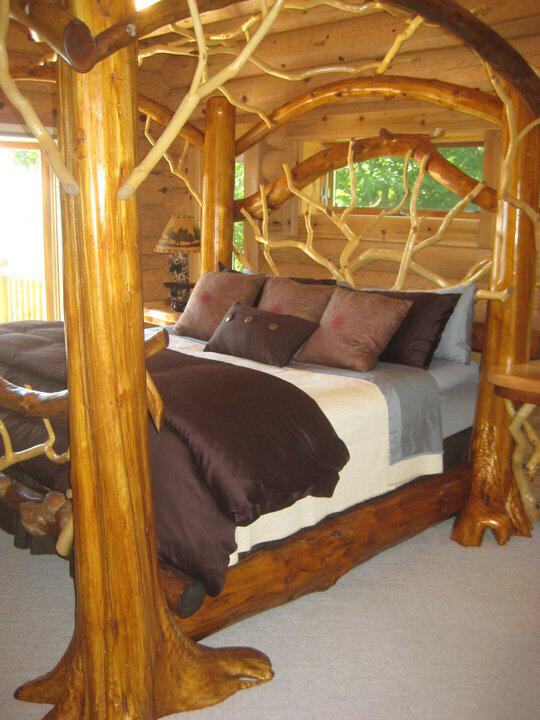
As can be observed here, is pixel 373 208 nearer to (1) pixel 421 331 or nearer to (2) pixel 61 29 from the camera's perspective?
(1) pixel 421 331

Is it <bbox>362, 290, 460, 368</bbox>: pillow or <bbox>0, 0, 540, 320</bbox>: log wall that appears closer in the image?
<bbox>362, 290, 460, 368</bbox>: pillow

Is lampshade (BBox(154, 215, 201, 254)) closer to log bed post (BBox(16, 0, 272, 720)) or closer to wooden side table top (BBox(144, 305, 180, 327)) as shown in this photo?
wooden side table top (BBox(144, 305, 180, 327))

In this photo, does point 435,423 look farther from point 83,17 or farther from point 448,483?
point 83,17

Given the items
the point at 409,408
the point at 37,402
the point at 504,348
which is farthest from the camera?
the point at 504,348

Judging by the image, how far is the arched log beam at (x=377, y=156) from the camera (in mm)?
3525

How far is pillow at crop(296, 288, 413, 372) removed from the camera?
3206 mm

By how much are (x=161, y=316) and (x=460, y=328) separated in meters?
2.21

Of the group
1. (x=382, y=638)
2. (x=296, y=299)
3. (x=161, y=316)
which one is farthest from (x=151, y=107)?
(x=382, y=638)

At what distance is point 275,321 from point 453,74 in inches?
71.2

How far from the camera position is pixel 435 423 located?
10.2 ft

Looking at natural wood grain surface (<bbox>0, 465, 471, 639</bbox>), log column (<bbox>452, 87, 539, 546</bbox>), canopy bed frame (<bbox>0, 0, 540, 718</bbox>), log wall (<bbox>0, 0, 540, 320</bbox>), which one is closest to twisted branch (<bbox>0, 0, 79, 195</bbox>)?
canopy bed frame (<bbox>0, 0, 540, 718</bbox>)

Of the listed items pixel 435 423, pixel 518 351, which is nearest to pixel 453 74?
pixel 518 351

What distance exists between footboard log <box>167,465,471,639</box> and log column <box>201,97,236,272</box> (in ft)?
6.69

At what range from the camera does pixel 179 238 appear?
485cm
